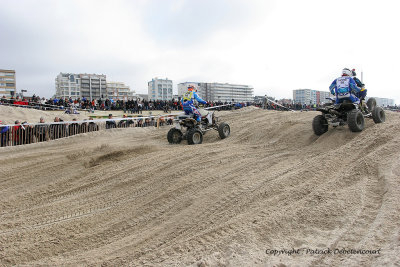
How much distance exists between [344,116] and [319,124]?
742 mm

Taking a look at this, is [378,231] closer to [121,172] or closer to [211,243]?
[211,243]

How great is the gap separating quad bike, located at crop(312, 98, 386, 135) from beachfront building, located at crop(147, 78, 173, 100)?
9262cm

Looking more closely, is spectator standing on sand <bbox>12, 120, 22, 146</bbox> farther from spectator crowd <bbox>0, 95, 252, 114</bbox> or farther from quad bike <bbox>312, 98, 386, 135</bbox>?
quad bike <bbox>312, 98, 386, 135</bbox>

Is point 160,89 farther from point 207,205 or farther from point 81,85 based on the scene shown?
point 207,205

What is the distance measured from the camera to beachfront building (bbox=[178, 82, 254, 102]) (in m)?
98.1

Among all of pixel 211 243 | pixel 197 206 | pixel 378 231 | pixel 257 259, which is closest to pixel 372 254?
pixel 378 231

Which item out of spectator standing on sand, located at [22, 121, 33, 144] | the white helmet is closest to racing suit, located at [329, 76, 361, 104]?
the white helmet

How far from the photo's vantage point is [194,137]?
32.2 ft

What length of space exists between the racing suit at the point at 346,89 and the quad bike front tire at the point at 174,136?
5369 millimetres

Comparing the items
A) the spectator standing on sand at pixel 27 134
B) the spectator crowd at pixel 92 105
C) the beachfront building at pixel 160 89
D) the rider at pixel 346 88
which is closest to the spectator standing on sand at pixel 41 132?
the spectator standing on sand at pixel 27 134

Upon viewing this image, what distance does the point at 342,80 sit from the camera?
842 centimetres

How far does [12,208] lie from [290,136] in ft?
25.4

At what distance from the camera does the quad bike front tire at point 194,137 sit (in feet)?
31.9

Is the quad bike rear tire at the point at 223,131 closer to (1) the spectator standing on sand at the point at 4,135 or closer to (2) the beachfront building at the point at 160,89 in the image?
(1) the spectator standing on sand at the point at 4,135
